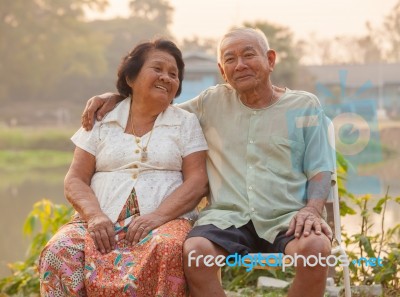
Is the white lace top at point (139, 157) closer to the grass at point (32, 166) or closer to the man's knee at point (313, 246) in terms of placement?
the man's knee at point (313, 246)

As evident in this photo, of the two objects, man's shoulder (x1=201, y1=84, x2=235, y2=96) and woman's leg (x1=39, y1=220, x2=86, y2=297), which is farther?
man's shoulder (x1=201, y1=84, x2=235, y2=96)

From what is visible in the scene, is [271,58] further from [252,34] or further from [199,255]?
[199,255]

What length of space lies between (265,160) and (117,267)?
673mm

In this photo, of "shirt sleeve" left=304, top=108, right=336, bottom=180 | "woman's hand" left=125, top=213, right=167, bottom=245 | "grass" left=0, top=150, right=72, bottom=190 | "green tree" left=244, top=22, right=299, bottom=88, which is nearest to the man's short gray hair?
"shirt sleeve" left=304, top=108, right=336, bottom=180

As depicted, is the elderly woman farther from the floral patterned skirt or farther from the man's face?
the man's face

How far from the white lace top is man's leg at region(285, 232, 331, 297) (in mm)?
518

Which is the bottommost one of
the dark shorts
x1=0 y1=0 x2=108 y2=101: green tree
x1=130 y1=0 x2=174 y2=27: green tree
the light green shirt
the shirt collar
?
the dark shorts

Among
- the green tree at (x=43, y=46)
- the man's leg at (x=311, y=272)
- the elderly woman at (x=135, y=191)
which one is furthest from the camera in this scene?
the green tree at (x=43, y=46)

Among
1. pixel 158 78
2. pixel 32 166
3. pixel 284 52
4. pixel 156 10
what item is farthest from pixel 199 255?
pixel 156 10

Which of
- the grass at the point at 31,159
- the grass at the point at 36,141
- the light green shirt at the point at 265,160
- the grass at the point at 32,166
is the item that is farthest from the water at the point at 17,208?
the grass at the point at 36,141

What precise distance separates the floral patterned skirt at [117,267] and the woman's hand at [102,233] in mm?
21

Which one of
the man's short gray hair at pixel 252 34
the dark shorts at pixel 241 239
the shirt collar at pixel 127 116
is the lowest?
the dark shorts at pixel 241 239

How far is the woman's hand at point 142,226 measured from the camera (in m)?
2.26

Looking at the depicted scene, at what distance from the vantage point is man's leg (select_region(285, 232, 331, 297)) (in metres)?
2.08
